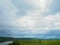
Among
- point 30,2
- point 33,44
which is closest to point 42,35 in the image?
point 33,44

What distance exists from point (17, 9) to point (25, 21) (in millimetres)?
159

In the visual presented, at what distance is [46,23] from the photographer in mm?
1197

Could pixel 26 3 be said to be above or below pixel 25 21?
above

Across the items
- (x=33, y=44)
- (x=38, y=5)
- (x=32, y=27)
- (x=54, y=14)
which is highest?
(x=38, y=5)

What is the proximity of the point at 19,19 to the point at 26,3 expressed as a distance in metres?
0.19

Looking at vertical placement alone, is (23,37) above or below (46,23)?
below

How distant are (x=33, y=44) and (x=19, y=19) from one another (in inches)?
12.2

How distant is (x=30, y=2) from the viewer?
1.19 meters

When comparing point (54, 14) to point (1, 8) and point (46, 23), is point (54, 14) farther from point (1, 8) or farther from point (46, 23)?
point (1, 8)

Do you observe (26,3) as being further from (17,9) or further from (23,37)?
(23,37)

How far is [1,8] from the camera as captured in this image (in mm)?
1215

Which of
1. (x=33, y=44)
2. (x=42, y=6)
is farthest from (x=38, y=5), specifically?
(x=33, y=44)

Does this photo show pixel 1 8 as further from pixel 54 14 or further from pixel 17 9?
pixel 54 14

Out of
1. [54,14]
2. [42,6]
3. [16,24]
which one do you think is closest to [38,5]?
[42,6]
